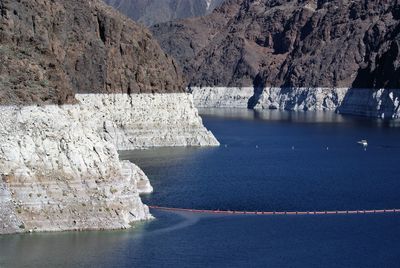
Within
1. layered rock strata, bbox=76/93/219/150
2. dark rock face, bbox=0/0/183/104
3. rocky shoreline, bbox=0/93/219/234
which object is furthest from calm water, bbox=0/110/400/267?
dark rock face, bbox=0/0/183/104

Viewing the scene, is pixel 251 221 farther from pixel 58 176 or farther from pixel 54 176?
pixel 54 176

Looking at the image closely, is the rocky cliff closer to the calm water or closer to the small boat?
the calm water

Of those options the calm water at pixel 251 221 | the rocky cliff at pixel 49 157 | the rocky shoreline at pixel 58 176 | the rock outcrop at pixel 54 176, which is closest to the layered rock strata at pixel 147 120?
the calm water at pixel 251 221

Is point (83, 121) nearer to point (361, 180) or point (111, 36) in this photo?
point (361, 180)

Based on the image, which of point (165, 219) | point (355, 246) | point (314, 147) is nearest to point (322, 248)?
point (355, 246)

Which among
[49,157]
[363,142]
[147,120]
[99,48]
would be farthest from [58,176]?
[363,142]

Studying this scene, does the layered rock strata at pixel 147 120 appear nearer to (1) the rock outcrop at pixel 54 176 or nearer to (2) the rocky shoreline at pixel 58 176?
(2) the rocky shoreline at pixel 58 176

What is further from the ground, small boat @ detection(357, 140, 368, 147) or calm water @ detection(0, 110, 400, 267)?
calm water @ detection(0, 110, 400, 267)

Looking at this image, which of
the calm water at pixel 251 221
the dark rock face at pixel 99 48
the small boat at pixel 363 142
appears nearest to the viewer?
the calm water at pixel 251 221

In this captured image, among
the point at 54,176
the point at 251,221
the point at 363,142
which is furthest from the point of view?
the point at 363,142
